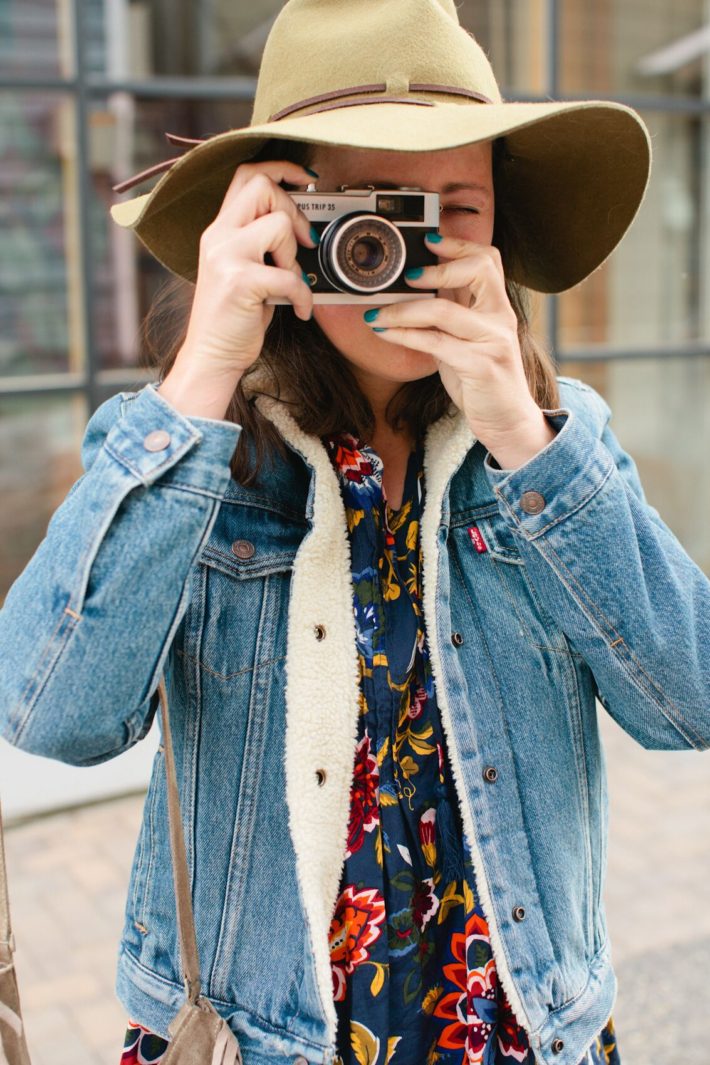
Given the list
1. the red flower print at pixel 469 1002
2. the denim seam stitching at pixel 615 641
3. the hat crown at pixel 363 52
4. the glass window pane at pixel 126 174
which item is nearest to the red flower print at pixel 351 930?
the red flower print at pixel 469 1002

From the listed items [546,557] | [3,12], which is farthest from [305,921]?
[3,12]

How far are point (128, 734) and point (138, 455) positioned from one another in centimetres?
30

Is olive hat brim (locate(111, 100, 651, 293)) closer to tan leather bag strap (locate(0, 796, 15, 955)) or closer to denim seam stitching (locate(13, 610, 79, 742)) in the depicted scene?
denim seam stitching (locate(13, 610, 79, 742))

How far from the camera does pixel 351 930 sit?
125 cm

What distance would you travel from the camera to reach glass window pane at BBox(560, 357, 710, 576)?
5.42 meters

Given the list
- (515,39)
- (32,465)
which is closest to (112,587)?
(32,465)

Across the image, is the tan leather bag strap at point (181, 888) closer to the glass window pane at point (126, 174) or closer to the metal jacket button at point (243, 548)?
the metal jacket button at point (243, 548)

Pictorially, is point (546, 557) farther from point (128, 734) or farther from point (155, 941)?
point (155, 941)

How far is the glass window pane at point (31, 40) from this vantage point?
382cm

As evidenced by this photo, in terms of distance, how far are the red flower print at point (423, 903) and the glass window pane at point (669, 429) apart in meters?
4.22

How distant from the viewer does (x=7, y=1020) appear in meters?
1.20

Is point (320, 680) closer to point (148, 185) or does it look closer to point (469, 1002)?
point (469, 1002)

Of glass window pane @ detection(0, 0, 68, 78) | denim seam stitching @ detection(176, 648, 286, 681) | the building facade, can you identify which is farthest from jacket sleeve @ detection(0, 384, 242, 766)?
glass window pane @ detection(0, 0, 68, 78)

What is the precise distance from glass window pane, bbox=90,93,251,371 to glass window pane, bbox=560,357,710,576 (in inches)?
83.2
